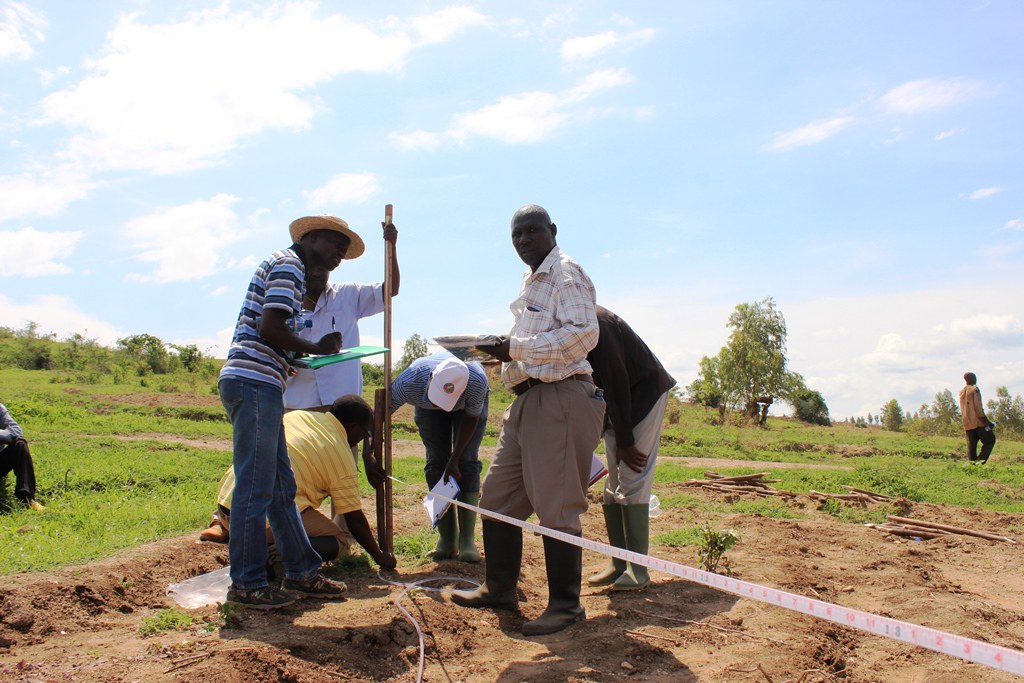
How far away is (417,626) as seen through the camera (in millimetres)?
3518

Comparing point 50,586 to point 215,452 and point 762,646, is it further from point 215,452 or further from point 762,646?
point 215,452

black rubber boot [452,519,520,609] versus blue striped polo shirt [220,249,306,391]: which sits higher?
blue striped polo shirt [220,249,306,391]

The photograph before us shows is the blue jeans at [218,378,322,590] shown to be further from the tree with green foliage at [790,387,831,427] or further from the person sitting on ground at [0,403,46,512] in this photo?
the tree with green foliage at [790,387,831,427]

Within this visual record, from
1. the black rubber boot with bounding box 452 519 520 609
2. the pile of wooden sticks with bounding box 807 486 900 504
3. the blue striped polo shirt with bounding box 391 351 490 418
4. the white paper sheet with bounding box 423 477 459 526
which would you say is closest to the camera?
the black rubber boot with bounding box 452 519 520 609

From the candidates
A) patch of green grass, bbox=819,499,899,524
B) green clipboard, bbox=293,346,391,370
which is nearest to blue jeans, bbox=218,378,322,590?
green clipboard, bbox=293,346,391,370

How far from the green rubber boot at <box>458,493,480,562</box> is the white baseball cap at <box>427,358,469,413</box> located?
28.8 inches

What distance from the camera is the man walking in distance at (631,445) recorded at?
450 cm

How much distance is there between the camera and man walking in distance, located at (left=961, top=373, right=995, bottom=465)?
13469 millimetres

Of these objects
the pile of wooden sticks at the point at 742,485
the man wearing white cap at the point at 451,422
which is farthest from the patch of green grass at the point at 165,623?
the pile of wooden sticks at the point at 742,485

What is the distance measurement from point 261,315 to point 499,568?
1755mm

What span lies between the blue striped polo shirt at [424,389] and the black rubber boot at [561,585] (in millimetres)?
1494

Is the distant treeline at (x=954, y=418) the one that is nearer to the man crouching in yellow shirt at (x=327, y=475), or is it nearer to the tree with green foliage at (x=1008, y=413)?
the tree with green foliage at (x=1008, y=413)

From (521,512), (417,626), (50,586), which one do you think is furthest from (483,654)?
(50,586)

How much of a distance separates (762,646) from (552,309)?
182 centimetres
